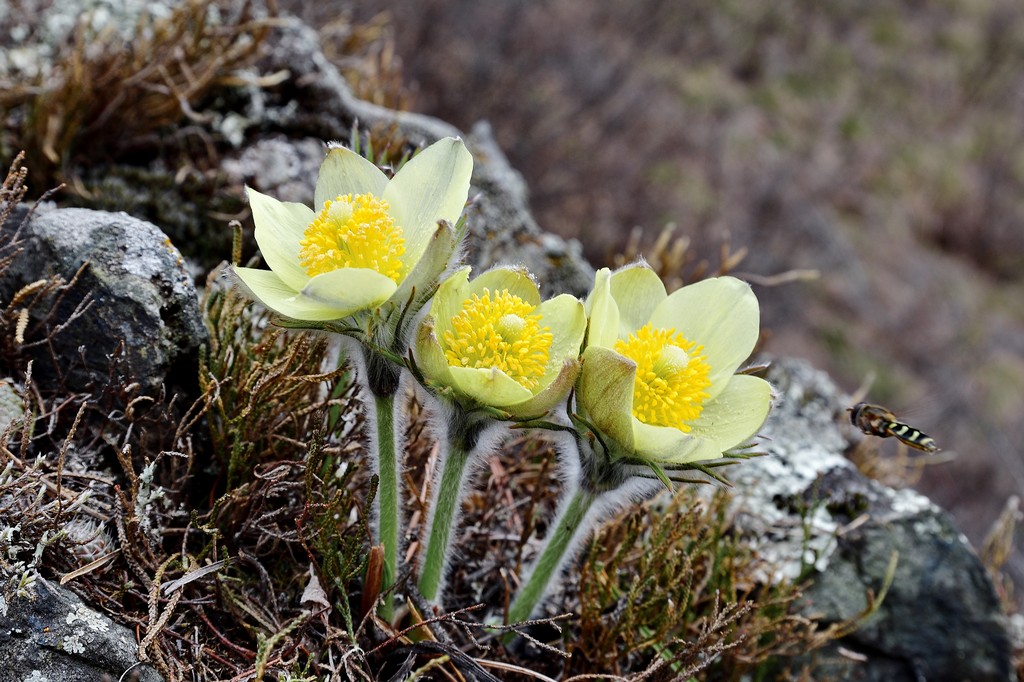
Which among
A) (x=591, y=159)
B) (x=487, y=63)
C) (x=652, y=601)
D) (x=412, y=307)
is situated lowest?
(x=591, y=159)

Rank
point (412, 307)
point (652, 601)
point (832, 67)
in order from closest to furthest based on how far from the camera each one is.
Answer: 1. point (412, 307)
2. point (652, 601)
3. point (832, 67)

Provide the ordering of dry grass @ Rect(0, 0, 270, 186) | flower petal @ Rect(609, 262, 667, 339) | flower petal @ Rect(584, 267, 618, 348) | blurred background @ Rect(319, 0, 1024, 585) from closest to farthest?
flower petal @ Rect(584, 267, 618, 348) → flower petal @ Rect(609, 262, 667, 339) → dry grass @ Rect(0, 0, 270, 186) → blurred background @ Rect(319, 0, 1024, 585)

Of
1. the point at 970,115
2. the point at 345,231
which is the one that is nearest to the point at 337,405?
the point at 345,231

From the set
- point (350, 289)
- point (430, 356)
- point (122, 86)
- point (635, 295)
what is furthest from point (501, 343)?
point (122, 86)

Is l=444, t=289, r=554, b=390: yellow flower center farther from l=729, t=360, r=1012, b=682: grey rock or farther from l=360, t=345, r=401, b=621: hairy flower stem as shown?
l=729, t=360, r=1012, b=682: grey rock

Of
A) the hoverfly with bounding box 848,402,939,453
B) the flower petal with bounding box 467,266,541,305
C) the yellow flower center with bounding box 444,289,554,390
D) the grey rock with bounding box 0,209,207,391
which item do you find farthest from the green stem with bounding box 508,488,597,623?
the grey rock with bounding box 0,209,207,391

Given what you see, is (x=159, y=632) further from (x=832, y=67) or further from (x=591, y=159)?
(x=832, y=67)

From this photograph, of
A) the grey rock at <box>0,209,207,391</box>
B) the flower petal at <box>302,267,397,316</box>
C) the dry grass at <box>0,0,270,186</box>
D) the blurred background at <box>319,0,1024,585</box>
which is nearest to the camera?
the flower petal at <box>302,267,397,316</box>
